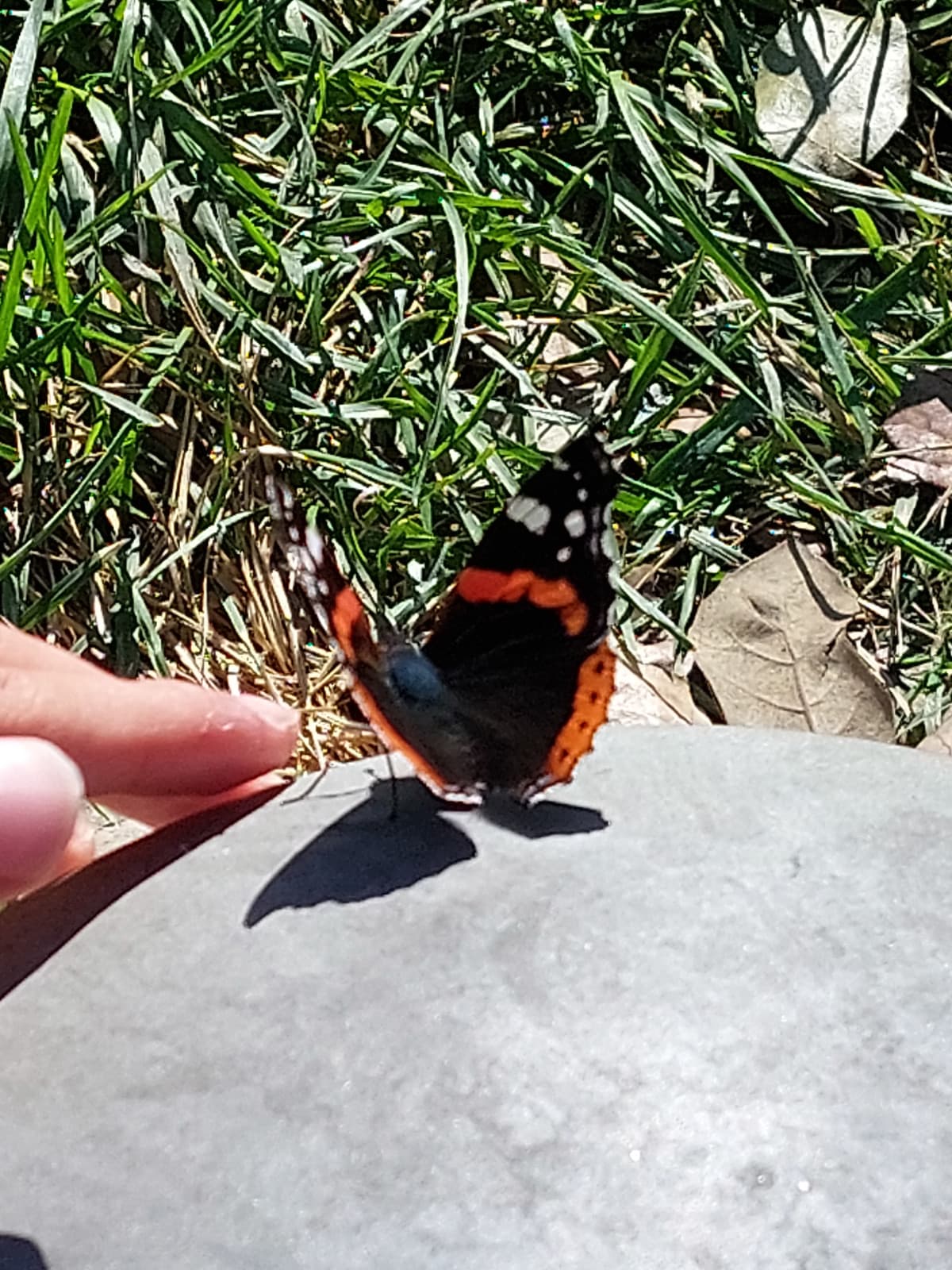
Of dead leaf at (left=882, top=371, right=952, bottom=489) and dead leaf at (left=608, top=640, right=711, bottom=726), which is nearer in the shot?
dead leaf at (left=608, top=640, right=711, bottom=726)

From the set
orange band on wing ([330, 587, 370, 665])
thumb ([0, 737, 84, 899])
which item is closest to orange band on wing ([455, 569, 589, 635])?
orange band on wing ([330, 587, 370, 665])

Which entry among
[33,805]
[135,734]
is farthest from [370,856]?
[33,805]

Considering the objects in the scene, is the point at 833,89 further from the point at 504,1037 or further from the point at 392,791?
the point at 504,1037

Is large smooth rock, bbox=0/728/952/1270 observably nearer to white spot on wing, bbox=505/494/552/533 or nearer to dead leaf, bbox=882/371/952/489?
white spot on wing, bbox=505/494/552/533

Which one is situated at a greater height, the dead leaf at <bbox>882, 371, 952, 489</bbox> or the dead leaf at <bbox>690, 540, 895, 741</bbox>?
the dead leaf at <bbox>882, 371, 952, 489</bbox>

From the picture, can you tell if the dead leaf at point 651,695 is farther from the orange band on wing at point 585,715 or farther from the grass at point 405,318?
the orange band on wing at point 585,715

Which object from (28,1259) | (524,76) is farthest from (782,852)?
(524,76)
